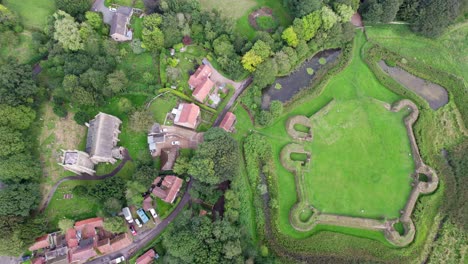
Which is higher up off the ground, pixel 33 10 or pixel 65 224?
pixel 33 10

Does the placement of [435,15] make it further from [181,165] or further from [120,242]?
[120,242]

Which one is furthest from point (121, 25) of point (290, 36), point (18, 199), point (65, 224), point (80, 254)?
point (80, 254)

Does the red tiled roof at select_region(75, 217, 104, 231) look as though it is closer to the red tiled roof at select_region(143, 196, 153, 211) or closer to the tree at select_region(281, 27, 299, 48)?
the red tiled roof at select_region(143, 196, 153, 211)

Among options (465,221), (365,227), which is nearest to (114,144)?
(365,227)

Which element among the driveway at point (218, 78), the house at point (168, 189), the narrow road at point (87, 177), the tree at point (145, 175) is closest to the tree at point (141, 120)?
the narrow road at point (87, 177)

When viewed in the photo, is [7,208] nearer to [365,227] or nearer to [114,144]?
[114,144]

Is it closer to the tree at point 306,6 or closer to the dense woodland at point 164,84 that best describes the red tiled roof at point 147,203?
the dense woodland at point 164,84
